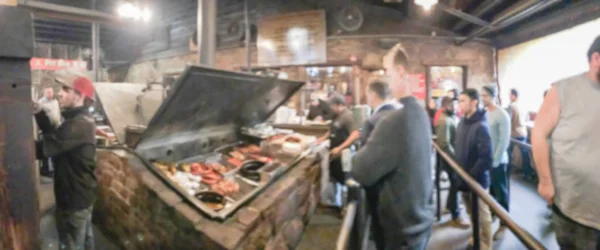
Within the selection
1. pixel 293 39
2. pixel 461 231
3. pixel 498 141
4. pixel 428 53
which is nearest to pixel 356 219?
pixel 461 231

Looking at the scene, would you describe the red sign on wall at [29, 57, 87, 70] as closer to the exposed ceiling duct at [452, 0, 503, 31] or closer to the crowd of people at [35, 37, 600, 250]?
the crowd of people at [35, 37, 600, 250]

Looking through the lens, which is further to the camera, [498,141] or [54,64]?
[54,64]

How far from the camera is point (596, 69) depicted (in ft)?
6.46

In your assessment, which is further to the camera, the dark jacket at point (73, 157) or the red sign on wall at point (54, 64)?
the red sign on wall at point (54, 64)

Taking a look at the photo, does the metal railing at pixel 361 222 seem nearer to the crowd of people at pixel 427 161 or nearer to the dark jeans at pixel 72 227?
the crowd of people at pixel 427 161

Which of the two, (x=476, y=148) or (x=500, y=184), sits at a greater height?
(x=476, y=148)

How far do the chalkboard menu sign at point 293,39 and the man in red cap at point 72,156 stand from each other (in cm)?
731

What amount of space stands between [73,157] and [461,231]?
14.5ft

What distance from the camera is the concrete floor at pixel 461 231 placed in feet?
13.0

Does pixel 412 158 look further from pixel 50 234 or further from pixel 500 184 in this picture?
pixel 50 234

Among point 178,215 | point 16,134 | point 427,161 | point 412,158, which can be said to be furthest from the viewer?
point 178,215

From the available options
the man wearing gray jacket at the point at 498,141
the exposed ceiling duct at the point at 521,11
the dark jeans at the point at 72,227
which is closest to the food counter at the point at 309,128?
the man wearing gray jacket at the point at 498,141

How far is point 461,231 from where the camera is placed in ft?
14.2

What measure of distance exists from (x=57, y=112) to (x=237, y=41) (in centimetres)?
830
